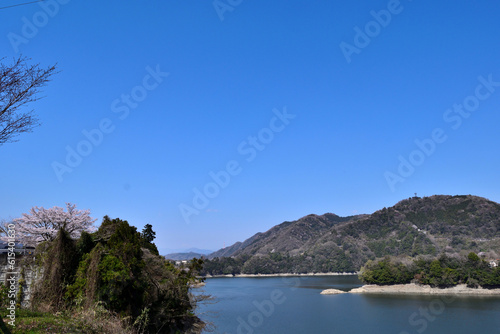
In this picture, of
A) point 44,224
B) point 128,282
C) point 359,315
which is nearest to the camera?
point 128,282

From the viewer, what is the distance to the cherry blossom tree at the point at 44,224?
15219 mm

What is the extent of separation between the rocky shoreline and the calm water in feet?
15.1

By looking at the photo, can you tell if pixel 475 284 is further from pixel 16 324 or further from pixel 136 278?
pixel 16 324

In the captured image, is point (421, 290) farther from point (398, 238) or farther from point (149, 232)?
point (398, 238)

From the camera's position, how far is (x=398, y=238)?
120875 millimetres

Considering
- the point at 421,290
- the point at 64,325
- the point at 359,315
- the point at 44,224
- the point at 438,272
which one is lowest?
the point at 359,315

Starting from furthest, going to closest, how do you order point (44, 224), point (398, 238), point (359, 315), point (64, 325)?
point (398, 238), point (359, 315), point (44, 224), point (64, 325)

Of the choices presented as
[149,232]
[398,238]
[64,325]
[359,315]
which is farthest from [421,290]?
[398,238]

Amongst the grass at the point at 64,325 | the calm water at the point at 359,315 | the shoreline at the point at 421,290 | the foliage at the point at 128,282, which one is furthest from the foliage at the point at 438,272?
the grass at the point at 64,325

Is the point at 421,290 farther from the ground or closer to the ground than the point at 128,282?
closer to the ground

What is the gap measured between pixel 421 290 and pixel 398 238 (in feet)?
241

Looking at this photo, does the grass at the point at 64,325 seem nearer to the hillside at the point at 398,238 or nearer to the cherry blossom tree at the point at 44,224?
the cherry blossom tree at the point at 44,224

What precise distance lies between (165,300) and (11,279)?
170 inches

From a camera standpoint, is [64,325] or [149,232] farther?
[149,232]
